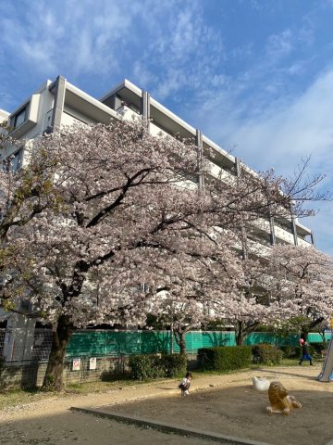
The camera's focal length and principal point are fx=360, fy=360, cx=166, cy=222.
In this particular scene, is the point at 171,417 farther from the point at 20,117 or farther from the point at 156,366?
the point at 20,117

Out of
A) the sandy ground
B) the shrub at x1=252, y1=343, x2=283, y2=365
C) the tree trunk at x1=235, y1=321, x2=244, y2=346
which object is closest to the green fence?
the tree trunk at x1=235, y1=321, x2=244, y2=346

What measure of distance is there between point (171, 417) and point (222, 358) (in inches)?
418

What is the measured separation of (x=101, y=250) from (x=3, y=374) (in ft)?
17.6

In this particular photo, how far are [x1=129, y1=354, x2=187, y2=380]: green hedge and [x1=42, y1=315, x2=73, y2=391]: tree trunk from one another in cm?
358

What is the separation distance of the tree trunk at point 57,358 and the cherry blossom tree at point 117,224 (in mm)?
32

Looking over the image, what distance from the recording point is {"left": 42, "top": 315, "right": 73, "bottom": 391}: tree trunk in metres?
11.8

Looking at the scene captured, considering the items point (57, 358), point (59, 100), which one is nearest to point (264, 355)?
point (57, 358)

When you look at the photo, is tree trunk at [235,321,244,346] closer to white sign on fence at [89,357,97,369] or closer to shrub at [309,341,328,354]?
shrub at [309,341,328,354]

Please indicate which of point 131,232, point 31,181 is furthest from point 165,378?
point 31,181

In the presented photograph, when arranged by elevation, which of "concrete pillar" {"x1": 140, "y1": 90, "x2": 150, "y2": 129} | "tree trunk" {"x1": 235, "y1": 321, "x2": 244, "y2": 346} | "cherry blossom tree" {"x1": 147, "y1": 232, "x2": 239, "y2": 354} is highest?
"concrete pillar" {"x1": 140, "y1": 90, "x2": 150, "y2": 129}

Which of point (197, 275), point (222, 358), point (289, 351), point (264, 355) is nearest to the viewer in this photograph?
point (197, 275)

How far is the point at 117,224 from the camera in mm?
12523

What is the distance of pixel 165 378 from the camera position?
1515 cm

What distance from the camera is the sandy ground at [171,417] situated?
21.5 ft
